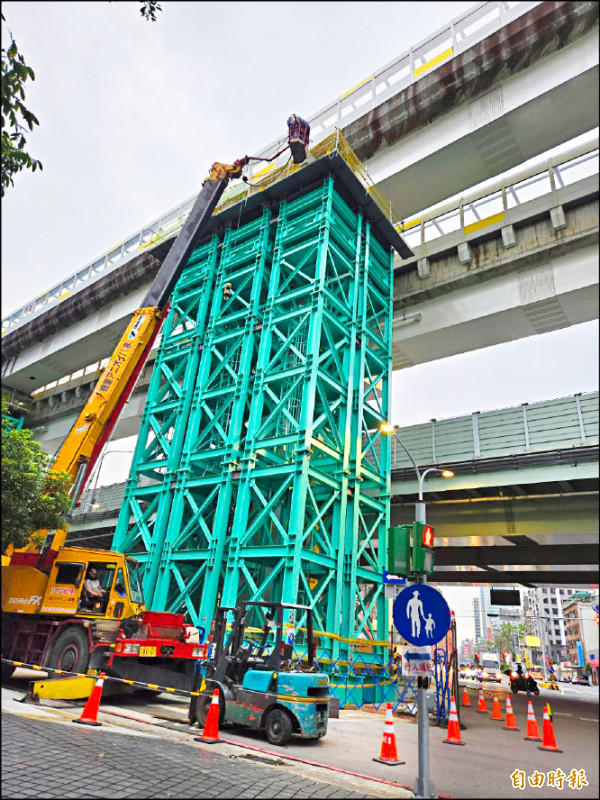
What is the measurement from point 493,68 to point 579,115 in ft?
18.7

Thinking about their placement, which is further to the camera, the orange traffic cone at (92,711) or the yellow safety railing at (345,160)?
the yellow safety railing at (345,160)

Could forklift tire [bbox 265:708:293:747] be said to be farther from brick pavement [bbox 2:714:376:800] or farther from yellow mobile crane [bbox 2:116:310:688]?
yellow mobile crane [bbox 2:116:310:688]

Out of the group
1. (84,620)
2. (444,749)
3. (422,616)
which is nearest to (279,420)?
(84,620)

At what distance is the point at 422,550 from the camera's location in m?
7.73

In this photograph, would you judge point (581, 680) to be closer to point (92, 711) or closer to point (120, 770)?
point (92, 711)

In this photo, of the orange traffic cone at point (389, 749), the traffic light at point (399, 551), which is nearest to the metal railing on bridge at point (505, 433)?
the traffic light at point (399, 551)

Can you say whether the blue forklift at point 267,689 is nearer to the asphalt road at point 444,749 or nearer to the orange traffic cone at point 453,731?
the asphalt road at point 444,749

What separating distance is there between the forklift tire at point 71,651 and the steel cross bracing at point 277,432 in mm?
5180

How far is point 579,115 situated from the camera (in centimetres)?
357

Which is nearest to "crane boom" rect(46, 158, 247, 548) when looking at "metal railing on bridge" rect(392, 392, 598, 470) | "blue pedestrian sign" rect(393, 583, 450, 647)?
"metal railing on bridge" rect(392, 392, 598, 470)

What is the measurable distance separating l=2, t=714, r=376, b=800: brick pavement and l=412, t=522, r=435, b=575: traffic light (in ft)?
9.65

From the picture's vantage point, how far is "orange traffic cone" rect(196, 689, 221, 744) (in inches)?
373

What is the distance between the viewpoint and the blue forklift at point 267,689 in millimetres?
10023

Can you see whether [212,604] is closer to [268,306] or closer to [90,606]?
[90,606]
